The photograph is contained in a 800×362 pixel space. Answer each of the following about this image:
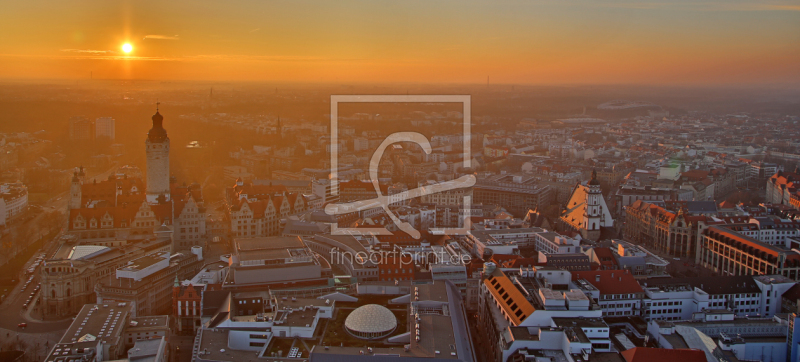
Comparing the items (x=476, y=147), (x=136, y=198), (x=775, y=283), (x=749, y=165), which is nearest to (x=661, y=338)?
(x=775, y=283)

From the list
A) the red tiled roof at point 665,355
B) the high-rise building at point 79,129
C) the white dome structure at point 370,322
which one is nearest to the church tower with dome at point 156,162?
the white dome structure at point 370,322

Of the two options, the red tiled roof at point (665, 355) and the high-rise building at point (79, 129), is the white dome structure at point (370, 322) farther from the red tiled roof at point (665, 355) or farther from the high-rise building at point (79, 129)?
the high-rise building at point (79, 129)

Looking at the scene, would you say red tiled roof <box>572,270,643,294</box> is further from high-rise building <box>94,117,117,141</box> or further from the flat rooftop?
high-rise building <box>94,117,117,141</box>

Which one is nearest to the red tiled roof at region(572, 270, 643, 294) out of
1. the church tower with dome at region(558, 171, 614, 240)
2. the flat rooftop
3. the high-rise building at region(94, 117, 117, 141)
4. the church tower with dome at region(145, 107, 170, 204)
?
the church tower with dome at region(558, 171, 614, 240)

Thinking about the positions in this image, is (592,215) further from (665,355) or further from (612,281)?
(665,355)

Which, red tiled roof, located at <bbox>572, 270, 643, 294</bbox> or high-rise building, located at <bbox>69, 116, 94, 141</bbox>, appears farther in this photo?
high-rise building, located at <bbox>69, 116, 94, 141</bbox>

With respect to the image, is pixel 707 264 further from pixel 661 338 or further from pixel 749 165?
pixel 749 165

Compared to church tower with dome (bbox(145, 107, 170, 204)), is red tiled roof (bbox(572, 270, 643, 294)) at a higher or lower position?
lower
